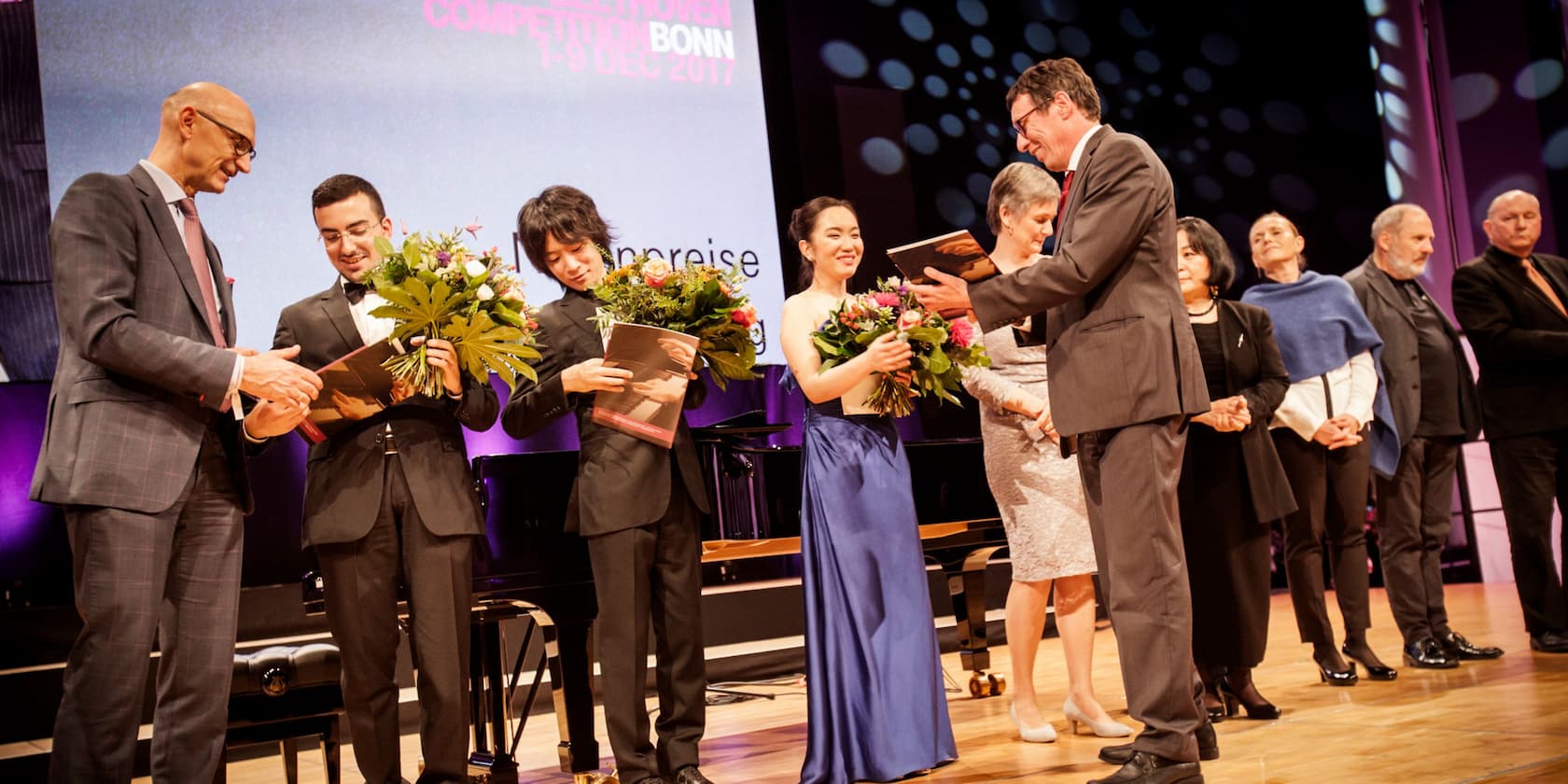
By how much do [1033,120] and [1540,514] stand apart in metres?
3.26

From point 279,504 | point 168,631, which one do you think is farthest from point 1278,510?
point 279,504

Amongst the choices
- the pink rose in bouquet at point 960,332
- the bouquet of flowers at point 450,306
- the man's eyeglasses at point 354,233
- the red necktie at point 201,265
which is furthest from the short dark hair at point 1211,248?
the red necktie at point 201,265

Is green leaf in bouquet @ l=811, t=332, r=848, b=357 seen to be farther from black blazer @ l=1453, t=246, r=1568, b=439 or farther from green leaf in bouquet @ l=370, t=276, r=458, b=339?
black blazer @ l=1453, t=246, r=1568, b=439

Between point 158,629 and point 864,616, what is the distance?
176 centimetres

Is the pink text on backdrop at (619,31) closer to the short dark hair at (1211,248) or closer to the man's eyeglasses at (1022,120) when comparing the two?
the short dark hair at (1211,248)

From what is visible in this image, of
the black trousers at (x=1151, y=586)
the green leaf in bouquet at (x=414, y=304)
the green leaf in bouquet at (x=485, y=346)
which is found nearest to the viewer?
the black trousers at (x=1151, y=586)

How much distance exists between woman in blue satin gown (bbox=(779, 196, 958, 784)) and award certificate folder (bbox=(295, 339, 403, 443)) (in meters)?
1.17

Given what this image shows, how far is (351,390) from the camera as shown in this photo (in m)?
2.92

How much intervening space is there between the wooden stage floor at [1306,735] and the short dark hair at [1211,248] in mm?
1411

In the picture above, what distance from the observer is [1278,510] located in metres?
3.92

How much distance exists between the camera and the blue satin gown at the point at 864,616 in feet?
11.2

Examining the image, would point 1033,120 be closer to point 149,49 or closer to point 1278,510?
point 1278,510

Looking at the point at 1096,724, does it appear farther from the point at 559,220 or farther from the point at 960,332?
the point at 559,220

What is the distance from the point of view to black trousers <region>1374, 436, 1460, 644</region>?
4785mm
